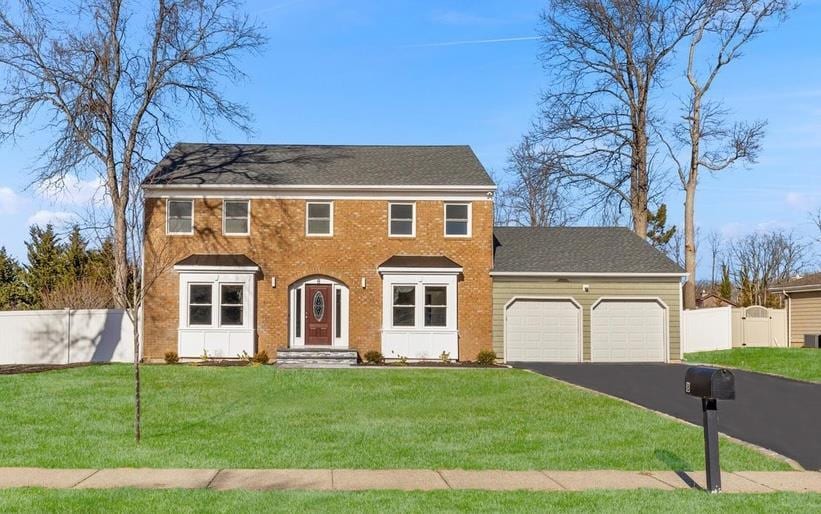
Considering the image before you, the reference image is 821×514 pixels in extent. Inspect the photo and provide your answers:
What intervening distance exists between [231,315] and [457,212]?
8583 mm

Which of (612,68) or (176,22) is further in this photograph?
(612,68)

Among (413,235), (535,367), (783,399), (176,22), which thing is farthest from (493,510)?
Result: (176,22)

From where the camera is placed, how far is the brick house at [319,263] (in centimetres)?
2900

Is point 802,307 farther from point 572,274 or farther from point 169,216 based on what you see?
point 169,216

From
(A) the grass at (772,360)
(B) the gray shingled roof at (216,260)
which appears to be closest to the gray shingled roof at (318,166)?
(B) the gray shingled roof at (216,260)

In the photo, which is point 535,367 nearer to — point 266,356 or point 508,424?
point 266,356

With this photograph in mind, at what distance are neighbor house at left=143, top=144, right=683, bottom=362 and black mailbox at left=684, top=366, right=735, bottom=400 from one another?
19.8 meters

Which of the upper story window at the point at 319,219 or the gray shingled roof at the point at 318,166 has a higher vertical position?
the gray shingled roof at the point at 318,166

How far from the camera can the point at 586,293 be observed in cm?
3023

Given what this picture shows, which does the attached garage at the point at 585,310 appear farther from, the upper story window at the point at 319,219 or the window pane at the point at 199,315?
the window pane at the point at 199,315

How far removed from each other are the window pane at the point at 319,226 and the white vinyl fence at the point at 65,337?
6946 millimetres

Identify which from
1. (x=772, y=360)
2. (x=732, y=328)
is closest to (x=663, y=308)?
(x=772, y=360)

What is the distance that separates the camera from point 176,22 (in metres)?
32.4

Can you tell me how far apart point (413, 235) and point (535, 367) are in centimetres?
626
